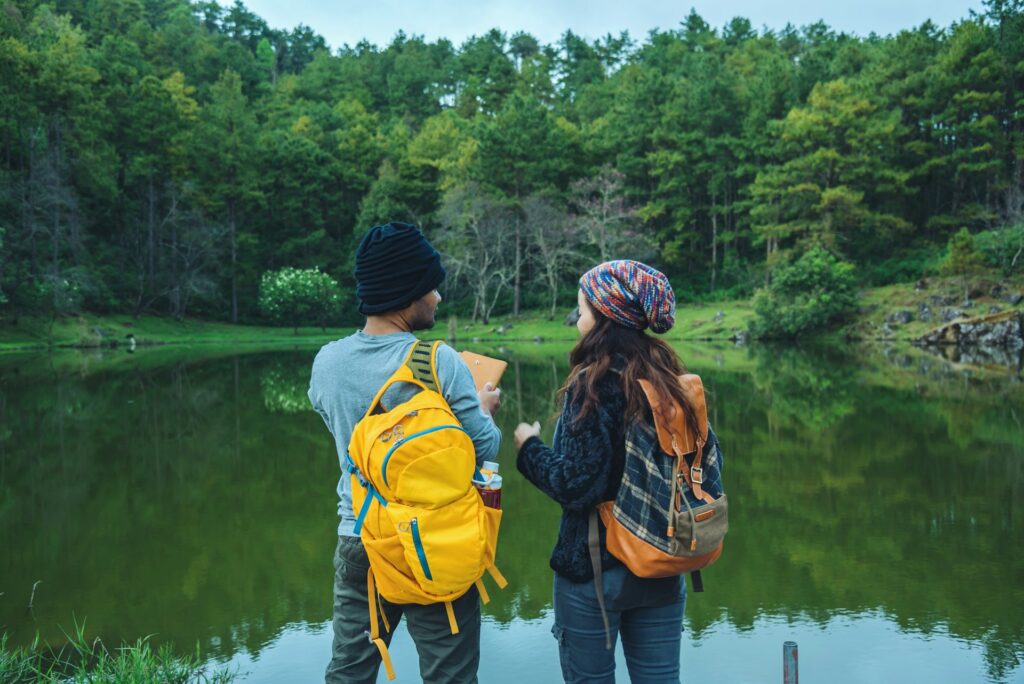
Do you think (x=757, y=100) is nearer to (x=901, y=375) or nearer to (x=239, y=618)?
(x=901, y=375)

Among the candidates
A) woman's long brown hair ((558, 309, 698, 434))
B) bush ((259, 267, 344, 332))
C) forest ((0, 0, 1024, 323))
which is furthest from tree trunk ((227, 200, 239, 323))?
woman's long brown hair ((558, 309, 698, 434))

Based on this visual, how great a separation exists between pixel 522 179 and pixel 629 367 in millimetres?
33665

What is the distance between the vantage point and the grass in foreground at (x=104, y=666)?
2875 millimetres

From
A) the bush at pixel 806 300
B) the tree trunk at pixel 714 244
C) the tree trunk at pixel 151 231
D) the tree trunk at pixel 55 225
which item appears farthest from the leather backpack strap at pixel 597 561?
the tree trunk at pixel 151 231

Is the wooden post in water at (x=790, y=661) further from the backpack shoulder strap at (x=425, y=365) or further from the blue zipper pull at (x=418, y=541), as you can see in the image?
the backpack shoulder strap at (x=425, y=365)

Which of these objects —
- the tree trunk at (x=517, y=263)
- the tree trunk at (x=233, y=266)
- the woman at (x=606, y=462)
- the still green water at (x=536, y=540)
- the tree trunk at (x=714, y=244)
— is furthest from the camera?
the tree trunk at (x=233, y=266)

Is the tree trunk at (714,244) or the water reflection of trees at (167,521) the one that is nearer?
the water reflection of trees at (167,521)

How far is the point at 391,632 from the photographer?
6.67 feet

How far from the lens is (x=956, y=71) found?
1212 inches

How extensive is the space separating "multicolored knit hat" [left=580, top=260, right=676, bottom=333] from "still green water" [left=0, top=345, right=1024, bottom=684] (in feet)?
2.05

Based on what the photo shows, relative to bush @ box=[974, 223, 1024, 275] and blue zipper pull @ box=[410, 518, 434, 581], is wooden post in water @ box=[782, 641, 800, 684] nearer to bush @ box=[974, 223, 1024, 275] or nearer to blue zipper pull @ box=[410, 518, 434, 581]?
blue zipper pull @ box=[410, 518, 434, 581]

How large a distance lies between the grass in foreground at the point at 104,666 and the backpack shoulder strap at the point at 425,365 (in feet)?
5.96

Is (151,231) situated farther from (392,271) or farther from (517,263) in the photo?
(392,271)

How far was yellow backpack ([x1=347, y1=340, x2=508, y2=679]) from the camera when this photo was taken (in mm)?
1769
